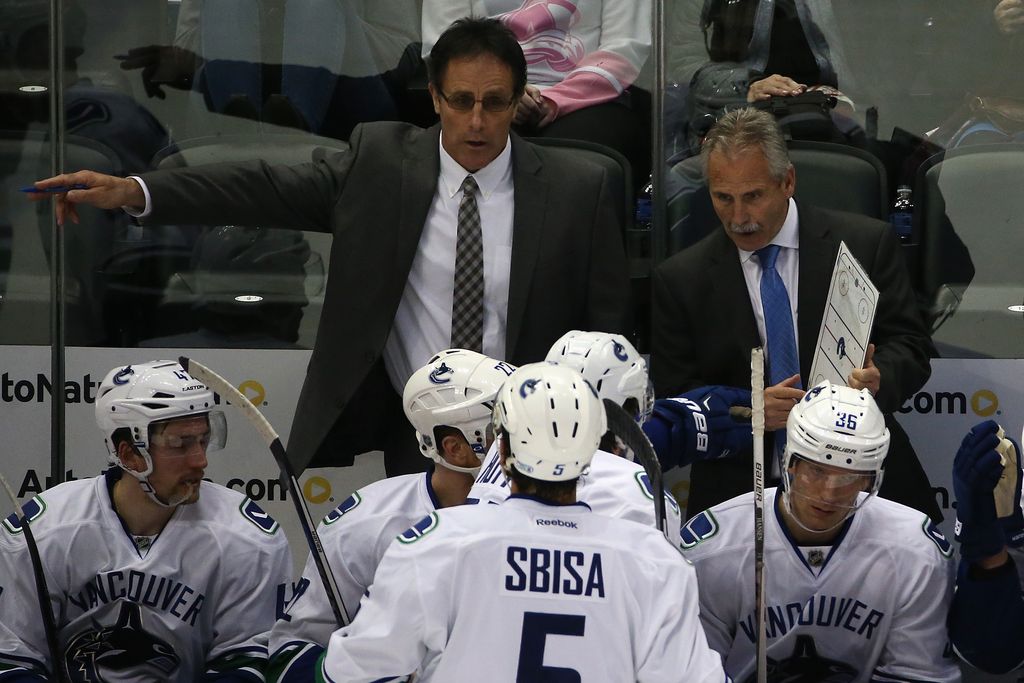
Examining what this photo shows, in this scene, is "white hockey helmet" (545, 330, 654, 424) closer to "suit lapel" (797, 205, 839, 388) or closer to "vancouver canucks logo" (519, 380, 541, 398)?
"vancouver canucks logo" (519, 380, 541, 398)

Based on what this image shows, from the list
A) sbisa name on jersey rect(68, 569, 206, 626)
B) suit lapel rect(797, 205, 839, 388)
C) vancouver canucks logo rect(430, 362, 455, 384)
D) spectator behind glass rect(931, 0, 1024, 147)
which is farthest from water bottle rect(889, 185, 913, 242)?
sbisa name on jersey rect(68, 569, 206, 626)

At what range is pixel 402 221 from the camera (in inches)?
168

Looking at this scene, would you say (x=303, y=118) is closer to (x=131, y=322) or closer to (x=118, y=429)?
(x=131, y=322)

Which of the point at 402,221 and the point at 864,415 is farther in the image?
the point at 402,221

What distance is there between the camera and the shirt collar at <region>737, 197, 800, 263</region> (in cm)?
440

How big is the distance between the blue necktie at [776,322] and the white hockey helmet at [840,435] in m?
0.66

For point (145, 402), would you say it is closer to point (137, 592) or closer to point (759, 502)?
point (137, 592)

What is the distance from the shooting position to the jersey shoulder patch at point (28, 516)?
12.6 ft

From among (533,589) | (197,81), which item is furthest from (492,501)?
(197,81)

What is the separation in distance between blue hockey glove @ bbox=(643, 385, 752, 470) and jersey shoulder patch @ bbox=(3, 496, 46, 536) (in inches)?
59.5

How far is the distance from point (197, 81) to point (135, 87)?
0.21 metres

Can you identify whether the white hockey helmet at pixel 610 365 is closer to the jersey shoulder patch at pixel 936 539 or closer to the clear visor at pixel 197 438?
the jersey shoulder patch at pixel 936 539

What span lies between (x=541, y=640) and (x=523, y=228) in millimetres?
1663

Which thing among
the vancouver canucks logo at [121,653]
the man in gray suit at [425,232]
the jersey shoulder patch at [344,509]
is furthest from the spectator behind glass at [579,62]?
the vancouver canucks logo at [121,653]
